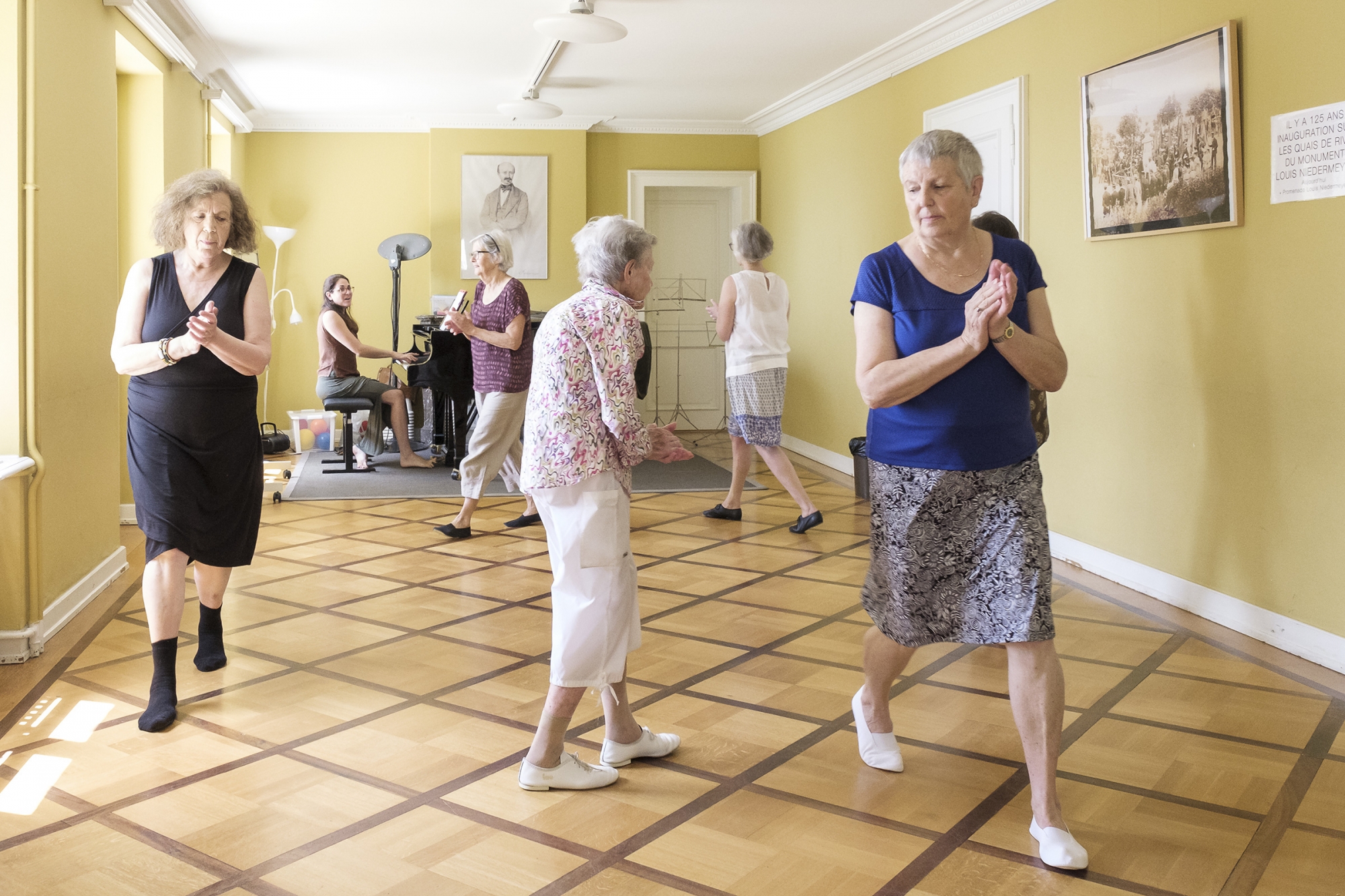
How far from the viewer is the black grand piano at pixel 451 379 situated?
732 cm

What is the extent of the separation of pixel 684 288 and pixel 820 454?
2.62m

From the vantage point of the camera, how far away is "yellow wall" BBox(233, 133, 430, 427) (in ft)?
30.0

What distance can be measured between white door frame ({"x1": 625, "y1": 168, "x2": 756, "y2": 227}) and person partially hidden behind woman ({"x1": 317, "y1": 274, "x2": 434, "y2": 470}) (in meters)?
2.94

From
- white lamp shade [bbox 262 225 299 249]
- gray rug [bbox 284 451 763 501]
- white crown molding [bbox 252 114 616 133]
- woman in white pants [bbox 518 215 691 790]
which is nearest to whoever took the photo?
woman in white pants [bbox 518 215 691 790]

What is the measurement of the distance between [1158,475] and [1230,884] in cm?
250

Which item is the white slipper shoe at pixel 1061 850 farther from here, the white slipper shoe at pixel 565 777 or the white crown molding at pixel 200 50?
the white crown molding at pixel 200 50

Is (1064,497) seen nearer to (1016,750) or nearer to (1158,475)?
(1158,475)

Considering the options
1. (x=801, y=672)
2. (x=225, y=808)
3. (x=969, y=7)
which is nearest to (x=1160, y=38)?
(x=969, y=7)

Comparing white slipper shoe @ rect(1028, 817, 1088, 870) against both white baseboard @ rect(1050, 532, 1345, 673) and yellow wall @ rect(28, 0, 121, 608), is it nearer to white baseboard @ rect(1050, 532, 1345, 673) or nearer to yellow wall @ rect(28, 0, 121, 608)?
white baseboard @ rect(1050, 532, 1345, 673)

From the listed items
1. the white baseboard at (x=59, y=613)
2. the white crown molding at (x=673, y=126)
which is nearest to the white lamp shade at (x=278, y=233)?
the white crown molding at (x=673, y=126)

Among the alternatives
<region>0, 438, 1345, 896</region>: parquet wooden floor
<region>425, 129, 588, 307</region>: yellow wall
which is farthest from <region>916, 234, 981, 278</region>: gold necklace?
A: <region>425, 129, 588, 307</region>: yellow wall

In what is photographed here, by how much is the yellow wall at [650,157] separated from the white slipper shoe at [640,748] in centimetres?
738

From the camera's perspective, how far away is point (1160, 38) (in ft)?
13.7

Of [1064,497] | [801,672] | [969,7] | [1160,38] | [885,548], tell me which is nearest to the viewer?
[885,548]
